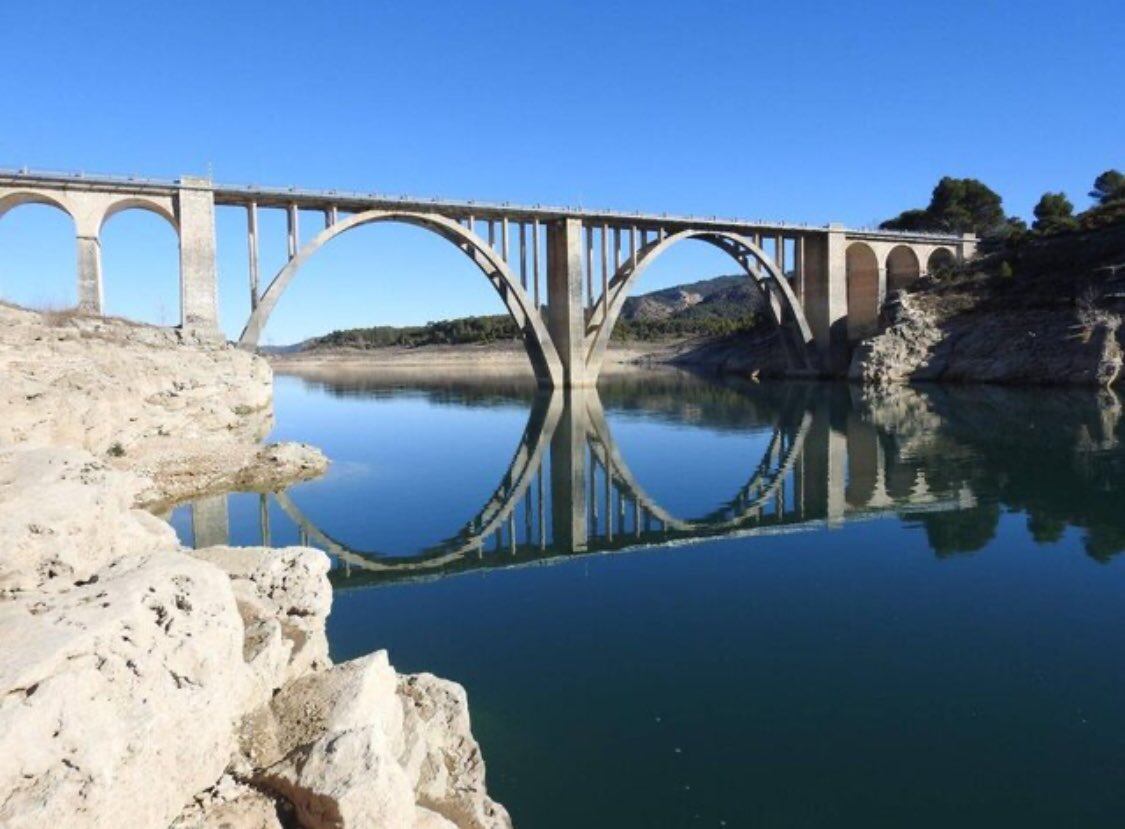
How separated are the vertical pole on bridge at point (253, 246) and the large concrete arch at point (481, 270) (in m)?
0.44

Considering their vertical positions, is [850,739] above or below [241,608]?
below

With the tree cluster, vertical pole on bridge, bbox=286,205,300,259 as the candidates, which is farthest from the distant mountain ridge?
vertical pole on bridge, bbox=286,205,300,259

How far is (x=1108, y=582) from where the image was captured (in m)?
10.6

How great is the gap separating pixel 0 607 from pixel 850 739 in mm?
5805

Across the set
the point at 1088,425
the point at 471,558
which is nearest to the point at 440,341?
the point at 1088,425

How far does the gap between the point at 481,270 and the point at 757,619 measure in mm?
36044

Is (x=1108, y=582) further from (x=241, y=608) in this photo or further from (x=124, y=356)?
(x=124, y=356)

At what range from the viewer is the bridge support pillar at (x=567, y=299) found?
4494 cm

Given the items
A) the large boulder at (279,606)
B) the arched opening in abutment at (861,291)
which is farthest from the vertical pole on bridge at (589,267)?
the large boulder at (279,606)

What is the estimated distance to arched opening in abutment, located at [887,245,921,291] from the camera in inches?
2315

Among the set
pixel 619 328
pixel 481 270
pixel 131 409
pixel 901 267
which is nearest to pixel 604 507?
pixel 131 409

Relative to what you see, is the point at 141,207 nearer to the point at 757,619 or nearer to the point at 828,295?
the point at 757,619

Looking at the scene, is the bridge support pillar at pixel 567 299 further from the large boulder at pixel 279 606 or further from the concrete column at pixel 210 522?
the large boulder at pixel 279 606

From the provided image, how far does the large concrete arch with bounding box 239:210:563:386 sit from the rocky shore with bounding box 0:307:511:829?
1242 inches
